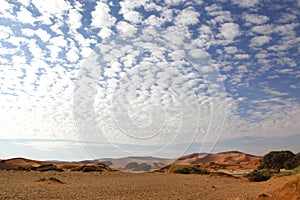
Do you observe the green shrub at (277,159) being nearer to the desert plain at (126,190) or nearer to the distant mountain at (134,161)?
the desert plain at (126,190)

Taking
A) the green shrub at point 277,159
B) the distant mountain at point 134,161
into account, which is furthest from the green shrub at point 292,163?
the distant mountain at point 134,161

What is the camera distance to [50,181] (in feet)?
90.0

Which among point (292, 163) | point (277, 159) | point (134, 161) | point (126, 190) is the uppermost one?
point (277, 159)

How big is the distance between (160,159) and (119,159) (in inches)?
118

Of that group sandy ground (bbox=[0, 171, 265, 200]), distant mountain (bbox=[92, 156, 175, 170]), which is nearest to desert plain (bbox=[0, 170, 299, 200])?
sandy ground (bbox=[0, 171, 265, 200])

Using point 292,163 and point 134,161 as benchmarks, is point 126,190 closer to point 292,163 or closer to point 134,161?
point 134,161

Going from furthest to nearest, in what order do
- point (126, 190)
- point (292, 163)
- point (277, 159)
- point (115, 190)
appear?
point (277, 159) → point (292, 163) → point (126, 190) → point (115, 190)

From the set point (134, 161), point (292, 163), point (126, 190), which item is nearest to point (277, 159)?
point (292, 163)

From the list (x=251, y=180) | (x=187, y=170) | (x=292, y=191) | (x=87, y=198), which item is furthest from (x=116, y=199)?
(x=187, y=170)

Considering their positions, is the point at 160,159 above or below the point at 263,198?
above

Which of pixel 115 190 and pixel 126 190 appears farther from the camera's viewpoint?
pixel 126 190

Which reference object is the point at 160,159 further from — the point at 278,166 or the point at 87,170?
the point at 278,166

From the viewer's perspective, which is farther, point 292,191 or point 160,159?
point 160,159

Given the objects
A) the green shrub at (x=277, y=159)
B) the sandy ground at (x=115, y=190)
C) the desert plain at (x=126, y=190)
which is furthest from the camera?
the green shrub at (x=277, y=159)
